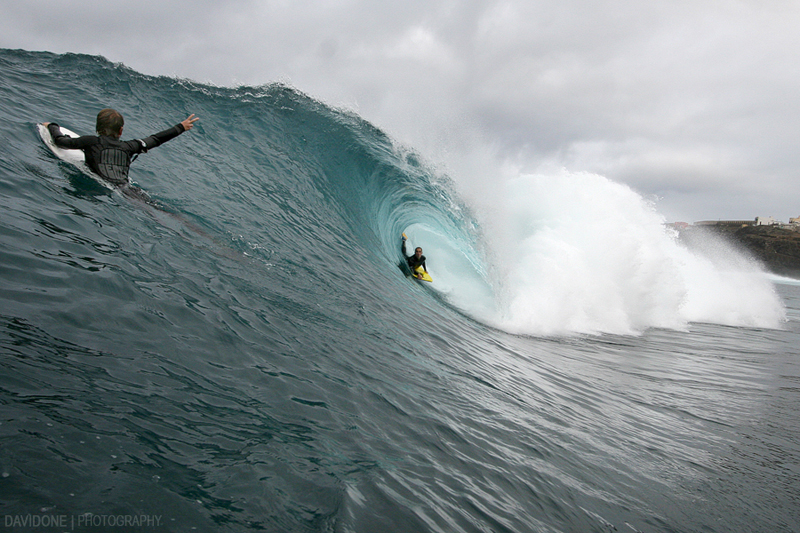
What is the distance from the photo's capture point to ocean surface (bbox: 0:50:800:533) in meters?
2.30

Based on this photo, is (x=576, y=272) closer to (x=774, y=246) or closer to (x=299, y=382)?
(x=299, y=382)

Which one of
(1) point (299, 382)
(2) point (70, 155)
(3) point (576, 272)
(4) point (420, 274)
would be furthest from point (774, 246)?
(2) point (70, 155)

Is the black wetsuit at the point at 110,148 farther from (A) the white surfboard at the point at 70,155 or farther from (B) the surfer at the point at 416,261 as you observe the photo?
Result: (B) the surfer at the point at 416,261

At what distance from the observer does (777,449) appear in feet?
16.4

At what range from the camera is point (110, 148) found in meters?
6.04

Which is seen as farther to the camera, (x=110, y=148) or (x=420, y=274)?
(x=420, y=274)

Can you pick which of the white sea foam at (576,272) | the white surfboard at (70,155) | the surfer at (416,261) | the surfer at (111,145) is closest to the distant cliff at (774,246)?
the white sea foam at (576,272)

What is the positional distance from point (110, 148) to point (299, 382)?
189 inches

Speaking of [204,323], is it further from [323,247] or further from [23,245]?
[323,247]

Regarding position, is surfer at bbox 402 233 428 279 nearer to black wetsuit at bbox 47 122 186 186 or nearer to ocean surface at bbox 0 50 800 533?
ocean surface at bbox 0 50 800 533

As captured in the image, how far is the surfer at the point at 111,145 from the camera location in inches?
235

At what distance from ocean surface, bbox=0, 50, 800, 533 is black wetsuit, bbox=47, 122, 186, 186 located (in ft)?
0.83

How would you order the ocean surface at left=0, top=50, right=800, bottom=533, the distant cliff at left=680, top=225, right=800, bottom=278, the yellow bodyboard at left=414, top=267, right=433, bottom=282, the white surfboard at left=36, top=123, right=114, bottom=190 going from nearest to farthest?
the ocean surface at left=0, top=50, right=800, bottom=533 → the white surfboard at left=36, top=123, right=114, bottom=190 → the yellow bodyboard at left=414, top=267, right=433, bottom=282 → the distant cliff at left=680, top=225, right=800, bottom=278

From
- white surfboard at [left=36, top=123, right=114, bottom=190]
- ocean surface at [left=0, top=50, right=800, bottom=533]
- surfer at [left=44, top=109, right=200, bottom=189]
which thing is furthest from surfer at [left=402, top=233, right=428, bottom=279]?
white surfboard at [left=36, top=123, right=114, bottom=190]
